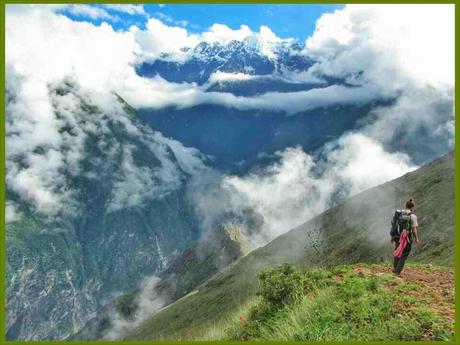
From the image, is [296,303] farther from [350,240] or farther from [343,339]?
[350,240]

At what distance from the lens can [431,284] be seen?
28422 mm

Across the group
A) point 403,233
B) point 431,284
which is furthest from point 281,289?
point 403,233

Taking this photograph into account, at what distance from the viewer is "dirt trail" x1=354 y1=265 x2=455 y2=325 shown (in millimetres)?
22656

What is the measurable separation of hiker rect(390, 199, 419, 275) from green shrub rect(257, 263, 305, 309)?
7103mm

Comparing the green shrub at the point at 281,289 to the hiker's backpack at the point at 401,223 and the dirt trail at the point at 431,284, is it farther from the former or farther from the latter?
the hiker's backpack at the point at 401,223

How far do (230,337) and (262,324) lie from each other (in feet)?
5.67

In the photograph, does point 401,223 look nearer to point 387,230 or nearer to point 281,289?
point 281,289

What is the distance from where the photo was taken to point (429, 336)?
19312mm

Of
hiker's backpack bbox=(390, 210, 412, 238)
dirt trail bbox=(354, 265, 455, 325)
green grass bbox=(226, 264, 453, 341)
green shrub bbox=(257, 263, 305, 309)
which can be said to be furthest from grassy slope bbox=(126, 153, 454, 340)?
green grass bbox=(226, 264, 453, 341)

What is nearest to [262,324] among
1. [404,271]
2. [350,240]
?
[404,271]

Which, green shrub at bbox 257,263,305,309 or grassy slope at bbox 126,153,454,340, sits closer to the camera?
green shrub at bbox 257,263,305,309

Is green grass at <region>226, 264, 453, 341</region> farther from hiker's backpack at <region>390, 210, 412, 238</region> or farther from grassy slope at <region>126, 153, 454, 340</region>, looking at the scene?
grassy slope at <region>126, 153, 454, 340</region>

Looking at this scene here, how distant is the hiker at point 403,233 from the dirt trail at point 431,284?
0.85 metres

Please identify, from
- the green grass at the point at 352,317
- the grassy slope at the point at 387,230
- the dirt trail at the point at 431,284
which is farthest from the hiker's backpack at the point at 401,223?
the grassy slope at the point at 387,230
